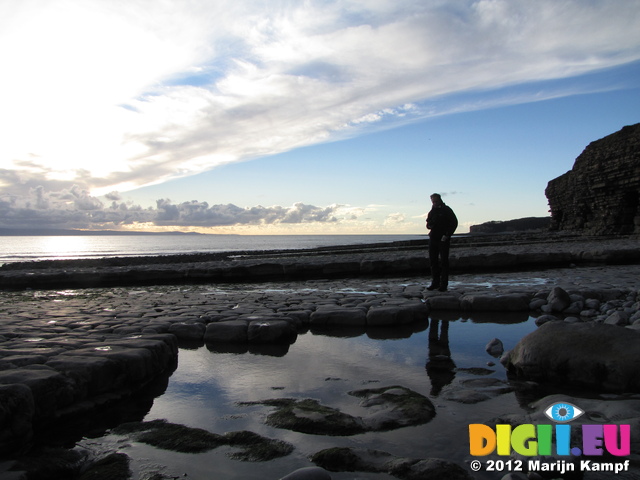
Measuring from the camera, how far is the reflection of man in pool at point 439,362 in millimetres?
3385

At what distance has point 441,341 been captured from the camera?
4.76 metres

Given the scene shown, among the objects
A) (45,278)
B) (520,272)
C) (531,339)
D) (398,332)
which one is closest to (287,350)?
(398,332)

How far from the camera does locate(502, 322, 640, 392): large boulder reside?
10.1 ft

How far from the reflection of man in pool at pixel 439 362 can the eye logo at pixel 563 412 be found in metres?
0.77

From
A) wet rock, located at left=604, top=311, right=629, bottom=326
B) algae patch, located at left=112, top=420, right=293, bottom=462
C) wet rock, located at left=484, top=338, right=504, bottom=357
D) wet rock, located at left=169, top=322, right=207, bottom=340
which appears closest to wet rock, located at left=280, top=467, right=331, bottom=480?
algae patch, located at left=112, top=420, right=293, bottom=462

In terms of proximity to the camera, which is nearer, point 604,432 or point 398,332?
point 604,432

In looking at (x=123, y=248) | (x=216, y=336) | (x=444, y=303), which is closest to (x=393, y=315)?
(x=444, y=303)

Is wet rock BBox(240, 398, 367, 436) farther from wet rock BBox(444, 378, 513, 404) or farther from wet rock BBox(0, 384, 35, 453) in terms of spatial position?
wet rock BBox(0, 384, 35, 453)

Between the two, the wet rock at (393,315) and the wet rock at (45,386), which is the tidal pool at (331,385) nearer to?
the wet rock at (393,315)

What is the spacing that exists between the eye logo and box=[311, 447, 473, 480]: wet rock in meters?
0.75

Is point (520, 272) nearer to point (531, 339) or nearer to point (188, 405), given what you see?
point (531, 339)

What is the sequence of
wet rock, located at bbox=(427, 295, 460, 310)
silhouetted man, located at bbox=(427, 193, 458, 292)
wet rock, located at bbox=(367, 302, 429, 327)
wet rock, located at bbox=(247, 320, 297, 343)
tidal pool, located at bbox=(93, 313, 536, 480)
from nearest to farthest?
tidal pool, located at bbox=(93, 313, 536, 480) < wet rock, located at bbox=(247, 320, 297, 343) < wet rock, located at bbox=(367, 302, 429, 327) < wet rock, located at bbox=(427, 295, 460, 310) < silhouetted man, located at bbox=(427, 193, 458, 292)

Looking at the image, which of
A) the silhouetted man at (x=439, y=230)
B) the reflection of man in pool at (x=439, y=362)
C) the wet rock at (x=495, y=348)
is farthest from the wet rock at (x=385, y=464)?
the silhouetted man at (x=439, y=230)

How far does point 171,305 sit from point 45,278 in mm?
8166
